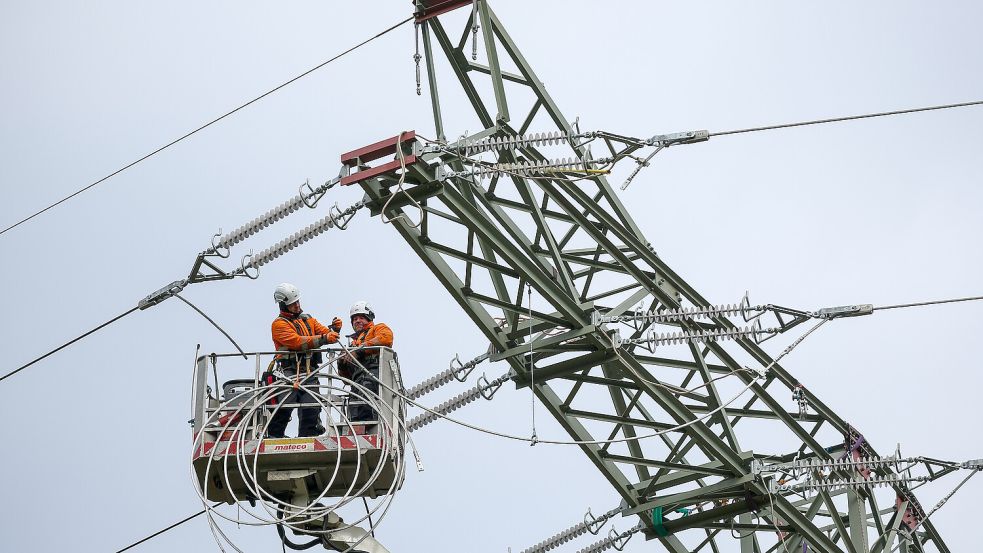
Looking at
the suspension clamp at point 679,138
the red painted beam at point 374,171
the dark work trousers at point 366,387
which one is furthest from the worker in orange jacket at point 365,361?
the suspension clamp at point 679,138

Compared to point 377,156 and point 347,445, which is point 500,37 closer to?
point 377,156

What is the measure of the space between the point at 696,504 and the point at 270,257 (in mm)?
7552

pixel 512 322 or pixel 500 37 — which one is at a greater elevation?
pixel 500 37

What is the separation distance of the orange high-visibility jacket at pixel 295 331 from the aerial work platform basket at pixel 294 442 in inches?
7.6

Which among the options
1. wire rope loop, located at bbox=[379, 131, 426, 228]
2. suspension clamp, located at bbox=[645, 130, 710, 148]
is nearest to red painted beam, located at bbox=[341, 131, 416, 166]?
wire rope loop, located at bbox=[379, 131, 426, 228]

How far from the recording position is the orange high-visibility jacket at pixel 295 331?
24.4m

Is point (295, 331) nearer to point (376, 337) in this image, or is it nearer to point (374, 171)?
point (376, 337)

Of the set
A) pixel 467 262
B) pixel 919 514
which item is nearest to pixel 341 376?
pixel 467 262

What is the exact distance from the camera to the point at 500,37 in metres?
26.4

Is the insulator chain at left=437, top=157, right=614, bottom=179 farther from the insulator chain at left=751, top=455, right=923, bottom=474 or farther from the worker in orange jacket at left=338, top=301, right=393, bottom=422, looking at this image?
the insulator chain at left=751, top=455, right=923, bottom=474

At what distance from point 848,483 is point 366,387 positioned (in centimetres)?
771

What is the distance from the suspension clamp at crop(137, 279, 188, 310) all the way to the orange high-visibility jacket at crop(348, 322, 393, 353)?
258 cm

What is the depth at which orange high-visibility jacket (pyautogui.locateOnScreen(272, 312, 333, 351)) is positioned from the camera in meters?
24.4

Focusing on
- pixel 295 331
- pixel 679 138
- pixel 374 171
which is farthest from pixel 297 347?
pixel 679 138
